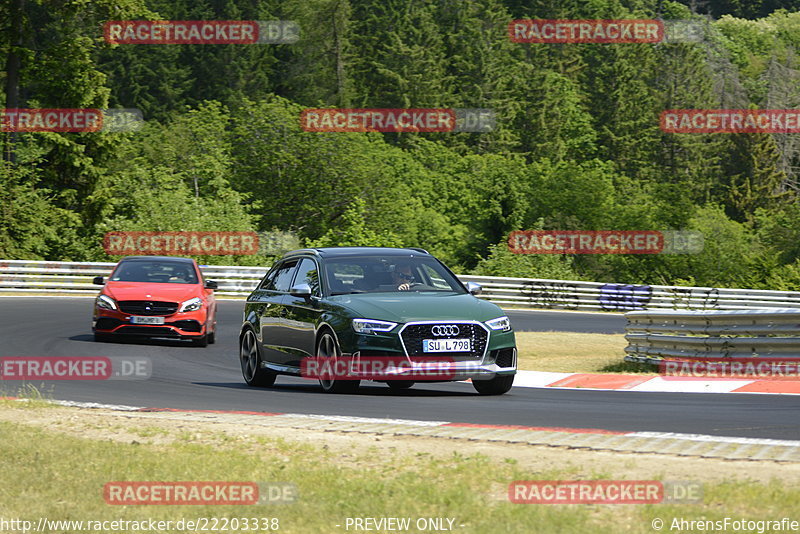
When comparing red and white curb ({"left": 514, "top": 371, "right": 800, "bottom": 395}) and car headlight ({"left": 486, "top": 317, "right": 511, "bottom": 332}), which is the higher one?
car headlight ({"left": 486, "top": 317, "right": 511, "bottom": 332})

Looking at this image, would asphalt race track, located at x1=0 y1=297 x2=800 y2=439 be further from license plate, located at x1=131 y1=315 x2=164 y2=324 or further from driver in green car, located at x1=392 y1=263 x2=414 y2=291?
driver in green car, located at x1=392 y1=263 x2=414 y2=291

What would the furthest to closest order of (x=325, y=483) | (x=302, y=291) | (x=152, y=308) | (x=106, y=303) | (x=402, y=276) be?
(x=106, y=303), (x=152, y=308), (x=402, y=276), (x=302, y=291), (x=325, y=483)

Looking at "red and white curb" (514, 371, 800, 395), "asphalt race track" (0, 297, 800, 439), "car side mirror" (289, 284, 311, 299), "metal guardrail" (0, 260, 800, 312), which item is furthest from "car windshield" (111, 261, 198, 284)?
"metal guardrail" (0, 260, 800, 312)

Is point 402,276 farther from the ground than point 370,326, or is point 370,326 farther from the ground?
point 402,276

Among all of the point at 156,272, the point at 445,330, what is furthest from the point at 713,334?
the point at 156,272

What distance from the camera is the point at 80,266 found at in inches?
1476

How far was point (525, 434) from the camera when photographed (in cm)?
1001

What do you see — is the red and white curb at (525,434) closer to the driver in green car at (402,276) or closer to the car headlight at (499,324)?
the car headlight at (499,324)

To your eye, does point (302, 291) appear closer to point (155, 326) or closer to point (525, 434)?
point (525, 434)

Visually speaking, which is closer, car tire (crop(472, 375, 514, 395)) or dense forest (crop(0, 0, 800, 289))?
car tire (crop(472, 375, 514, 395))

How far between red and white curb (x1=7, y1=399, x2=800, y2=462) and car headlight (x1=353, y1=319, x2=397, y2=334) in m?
1.63

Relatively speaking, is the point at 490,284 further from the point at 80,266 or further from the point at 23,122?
the point at 23,122

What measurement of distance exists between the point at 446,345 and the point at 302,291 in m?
2.07

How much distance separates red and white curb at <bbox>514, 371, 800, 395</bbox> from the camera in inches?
570
